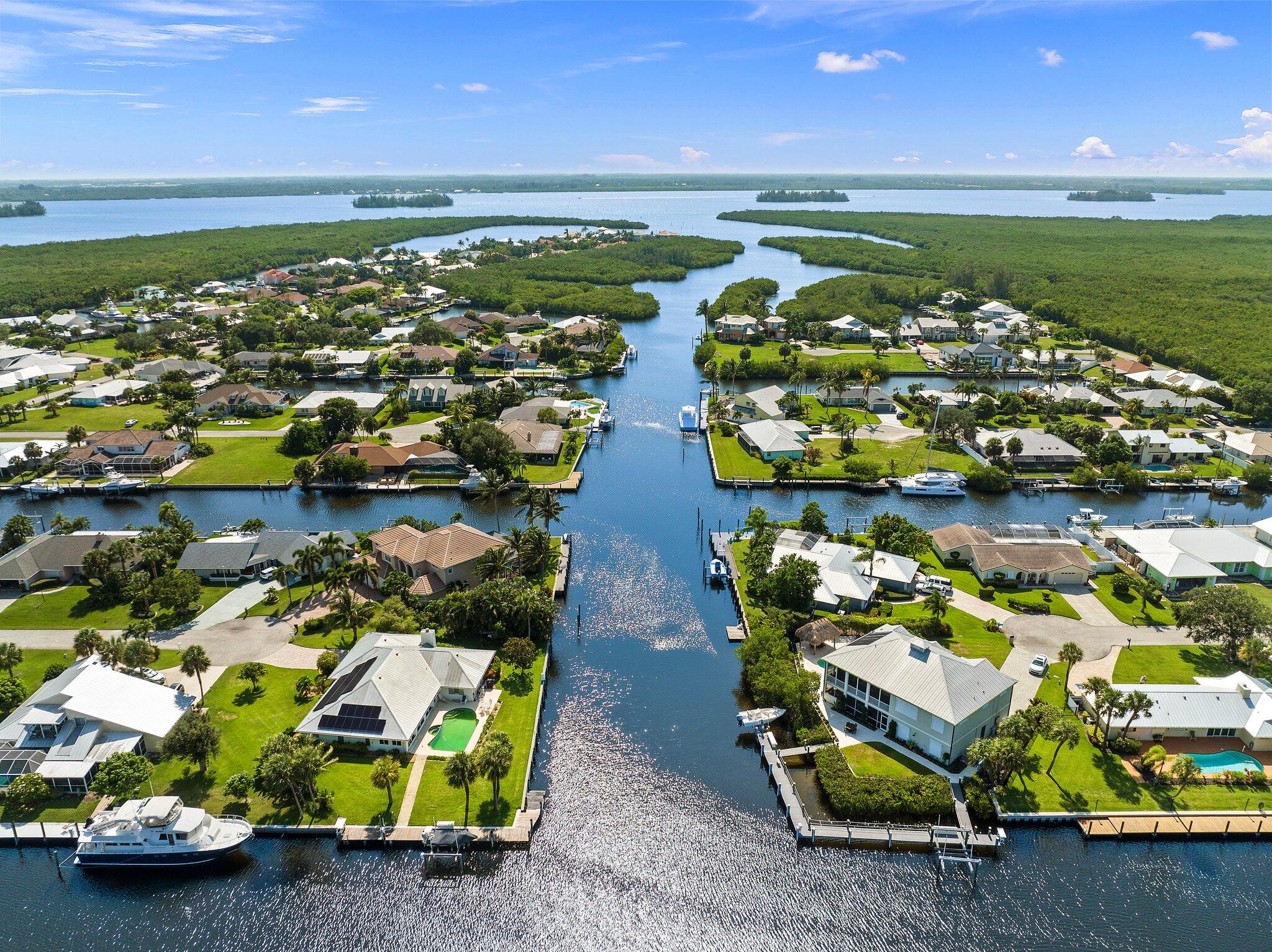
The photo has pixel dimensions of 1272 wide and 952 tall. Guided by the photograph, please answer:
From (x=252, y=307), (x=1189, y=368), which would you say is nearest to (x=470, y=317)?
(x=252, y=307)

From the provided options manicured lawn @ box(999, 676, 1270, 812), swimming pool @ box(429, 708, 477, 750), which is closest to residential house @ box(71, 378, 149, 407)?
swimming pool @ box(429, 708, 477, 750)

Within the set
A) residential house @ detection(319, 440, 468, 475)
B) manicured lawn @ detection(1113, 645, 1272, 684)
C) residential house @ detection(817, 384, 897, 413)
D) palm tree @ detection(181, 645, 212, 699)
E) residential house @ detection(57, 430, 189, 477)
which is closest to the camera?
palm tree @ detection(181, 645, 212, 699)

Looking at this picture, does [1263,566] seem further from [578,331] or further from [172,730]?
[578,331]

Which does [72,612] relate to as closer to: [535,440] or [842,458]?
[535,440]

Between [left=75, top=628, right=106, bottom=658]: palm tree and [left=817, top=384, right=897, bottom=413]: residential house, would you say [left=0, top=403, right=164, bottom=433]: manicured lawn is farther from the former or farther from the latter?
[left=817, top=384, right=897, bottom=413]: residential house

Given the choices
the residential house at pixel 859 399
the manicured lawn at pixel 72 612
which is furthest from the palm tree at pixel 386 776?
the residential house at pixel 859 399

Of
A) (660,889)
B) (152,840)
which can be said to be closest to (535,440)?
(152,840)
